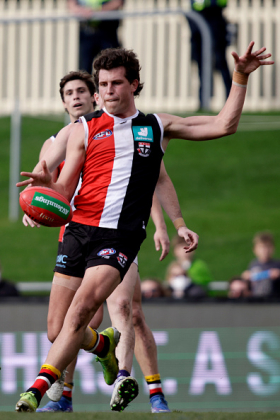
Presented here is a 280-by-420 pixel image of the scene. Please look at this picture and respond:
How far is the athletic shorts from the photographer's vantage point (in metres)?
4.66

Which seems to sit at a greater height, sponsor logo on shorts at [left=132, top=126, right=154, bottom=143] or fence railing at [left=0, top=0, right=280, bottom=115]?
fence railing at [left=0, top=0, right=280, bottom=115]

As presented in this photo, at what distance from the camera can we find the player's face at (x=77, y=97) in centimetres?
580

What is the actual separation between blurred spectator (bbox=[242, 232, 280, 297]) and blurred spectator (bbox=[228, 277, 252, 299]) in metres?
0.08

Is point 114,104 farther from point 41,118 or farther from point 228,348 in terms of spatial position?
point 41,118

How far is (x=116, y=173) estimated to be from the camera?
477cm

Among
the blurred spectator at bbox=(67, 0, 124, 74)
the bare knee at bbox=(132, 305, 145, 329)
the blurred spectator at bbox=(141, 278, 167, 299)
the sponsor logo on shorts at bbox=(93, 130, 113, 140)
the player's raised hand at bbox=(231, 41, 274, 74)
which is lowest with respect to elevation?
the blurred spectator at bbox=(141, 278, 167, 299)

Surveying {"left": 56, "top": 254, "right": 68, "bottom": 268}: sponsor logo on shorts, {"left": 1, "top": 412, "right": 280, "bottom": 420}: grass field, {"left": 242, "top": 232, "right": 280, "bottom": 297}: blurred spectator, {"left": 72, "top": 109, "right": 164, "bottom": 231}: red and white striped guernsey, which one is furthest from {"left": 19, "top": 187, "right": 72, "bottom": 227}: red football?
{"left": 242, "top": 232, "right": 280, "bottom": 297}: blurred spectator

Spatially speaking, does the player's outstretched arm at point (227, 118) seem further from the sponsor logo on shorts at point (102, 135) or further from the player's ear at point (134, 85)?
the sponsor logo on shorts at point (102, 135)

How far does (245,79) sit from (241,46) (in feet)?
49.5

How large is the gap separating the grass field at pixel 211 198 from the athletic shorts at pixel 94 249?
23.3 ft

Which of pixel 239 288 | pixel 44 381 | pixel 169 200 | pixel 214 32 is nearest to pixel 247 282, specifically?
pixel 239 288

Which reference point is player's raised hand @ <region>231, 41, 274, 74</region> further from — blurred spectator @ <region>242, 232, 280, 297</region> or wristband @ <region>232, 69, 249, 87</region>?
blurred spectator @ <region>242, 232, 280, 297</region>

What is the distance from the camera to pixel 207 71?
15258mm

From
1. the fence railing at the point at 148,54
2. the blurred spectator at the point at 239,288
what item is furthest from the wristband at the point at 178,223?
the fence railing at the point at 148,54
